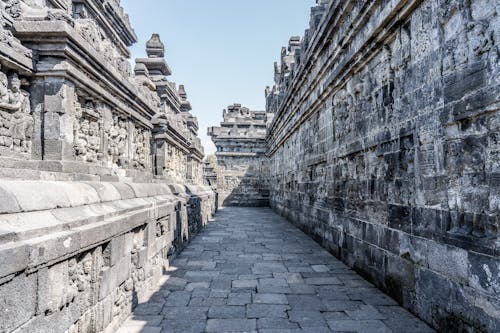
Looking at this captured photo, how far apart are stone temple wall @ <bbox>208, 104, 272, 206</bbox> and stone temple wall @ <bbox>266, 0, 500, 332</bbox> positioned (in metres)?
11.7

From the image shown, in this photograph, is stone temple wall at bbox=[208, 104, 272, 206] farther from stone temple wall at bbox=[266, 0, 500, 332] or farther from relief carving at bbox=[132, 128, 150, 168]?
relief carving at bbox=[132, 128, 150, 168]

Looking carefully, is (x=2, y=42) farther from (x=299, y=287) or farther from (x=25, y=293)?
(x=299, y=287)

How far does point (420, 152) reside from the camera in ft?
11.0

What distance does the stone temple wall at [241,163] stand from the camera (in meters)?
17.8

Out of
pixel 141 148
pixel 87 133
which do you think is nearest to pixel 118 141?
pixel 87 133

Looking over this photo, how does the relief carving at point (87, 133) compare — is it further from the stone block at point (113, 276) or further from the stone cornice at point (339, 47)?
the stone cornice at point (339, 47)

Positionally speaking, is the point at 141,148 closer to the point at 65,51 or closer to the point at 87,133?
the point at 87,133

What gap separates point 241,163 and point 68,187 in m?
16.2

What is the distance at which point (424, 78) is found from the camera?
3291 millimetres

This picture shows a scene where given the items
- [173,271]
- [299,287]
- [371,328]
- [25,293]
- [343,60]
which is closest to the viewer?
[25,293]

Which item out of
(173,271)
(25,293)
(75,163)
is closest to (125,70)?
(75,163)

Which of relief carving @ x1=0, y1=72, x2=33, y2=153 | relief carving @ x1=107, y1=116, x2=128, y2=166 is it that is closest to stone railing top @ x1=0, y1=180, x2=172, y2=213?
relief carving @ x1=0, y1=72, x2=33, y2=153

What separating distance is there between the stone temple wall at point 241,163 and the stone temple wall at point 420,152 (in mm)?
11686

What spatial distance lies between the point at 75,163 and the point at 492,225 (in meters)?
3.67
